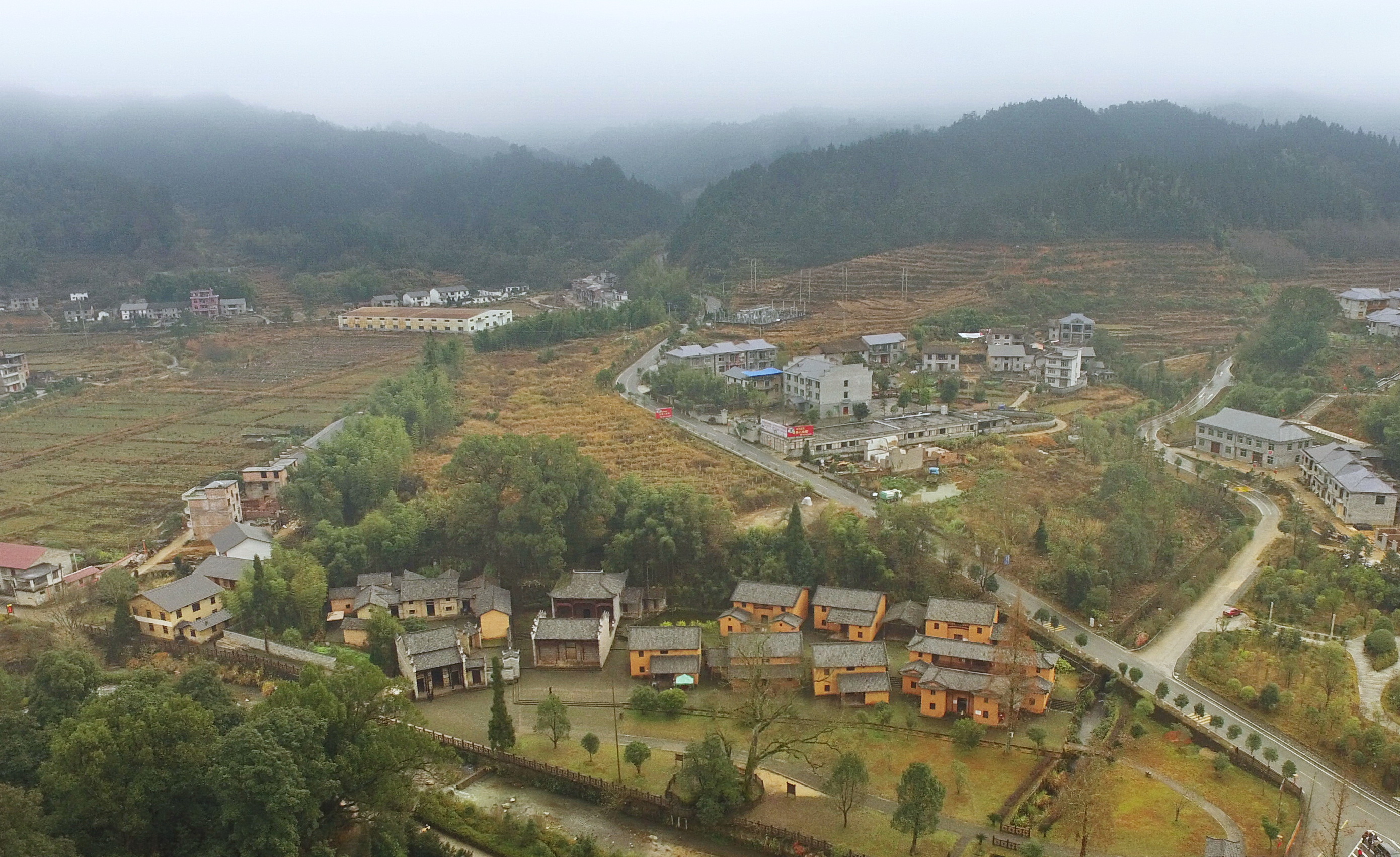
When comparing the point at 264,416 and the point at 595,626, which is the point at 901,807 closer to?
the point at 595,626

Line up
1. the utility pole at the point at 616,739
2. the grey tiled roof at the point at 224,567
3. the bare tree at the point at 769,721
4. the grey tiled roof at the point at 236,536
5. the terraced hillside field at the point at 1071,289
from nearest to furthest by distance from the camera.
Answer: the bare tree at the point at 769,721
the utility pole at the point at 616,739
the grey tiled roof at the point at 224,567
the grey tiled roof at the point at 236,536
the terraced hillside field at the point at 1071,289

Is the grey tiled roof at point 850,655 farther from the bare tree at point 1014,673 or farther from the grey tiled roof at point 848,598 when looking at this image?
the bare tree at point 1014,673

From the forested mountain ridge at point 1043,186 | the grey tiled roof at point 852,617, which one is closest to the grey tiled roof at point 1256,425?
the grey tiled roof at point 852,617

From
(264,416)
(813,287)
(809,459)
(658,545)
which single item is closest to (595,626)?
(658,545)

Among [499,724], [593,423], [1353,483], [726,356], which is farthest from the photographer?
[726,356]

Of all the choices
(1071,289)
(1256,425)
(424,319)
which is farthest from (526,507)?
(1071,289)

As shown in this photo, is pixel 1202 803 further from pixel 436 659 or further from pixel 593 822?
pixel 436 659
